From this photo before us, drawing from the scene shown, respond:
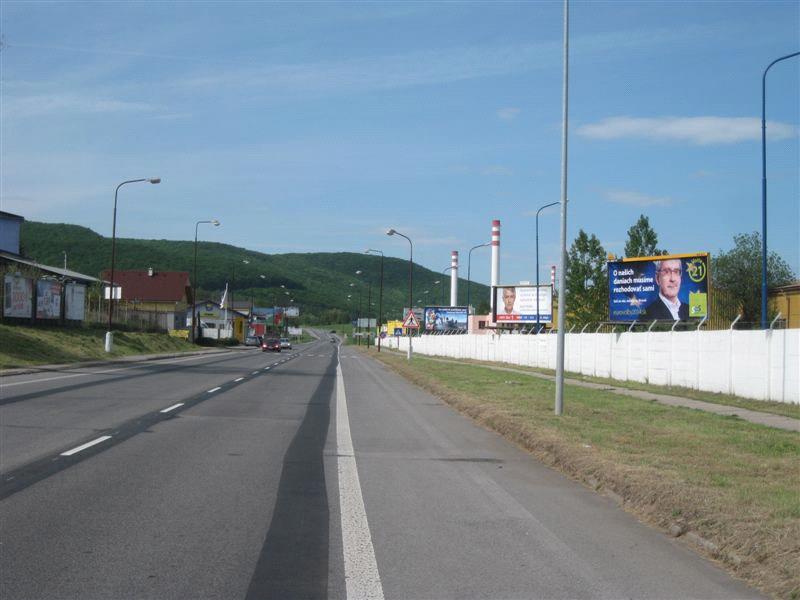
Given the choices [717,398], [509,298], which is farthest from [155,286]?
[717,398]

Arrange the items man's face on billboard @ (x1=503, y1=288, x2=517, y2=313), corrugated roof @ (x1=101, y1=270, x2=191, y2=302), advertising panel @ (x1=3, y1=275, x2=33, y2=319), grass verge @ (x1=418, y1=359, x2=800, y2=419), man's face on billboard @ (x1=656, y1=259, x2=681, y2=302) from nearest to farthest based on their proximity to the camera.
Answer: grass verge @ (x1=418, y1=359, x2=800, y2=419) → man's face on billboard @ (x1=656, y1=259, x2=681, y2=302) → advertising panel @ (x1=3, y1=275, x2=33, y2=319) → man's face on billboard @ (x1=503, y1=288, x2=517, y2=313) → corrugated roof @ (x1=101, y1=270, x2=191, y2=302)

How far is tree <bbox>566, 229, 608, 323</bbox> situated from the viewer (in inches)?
3664

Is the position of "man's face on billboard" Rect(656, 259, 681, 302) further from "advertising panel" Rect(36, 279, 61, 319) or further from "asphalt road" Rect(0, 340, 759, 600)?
"advertising panel" Rect(36, 279, 61, 319)

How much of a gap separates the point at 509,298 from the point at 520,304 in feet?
4.26

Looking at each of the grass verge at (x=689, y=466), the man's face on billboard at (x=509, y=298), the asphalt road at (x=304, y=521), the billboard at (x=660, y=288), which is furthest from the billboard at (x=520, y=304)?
the asphalt road at (x=304, y=521)

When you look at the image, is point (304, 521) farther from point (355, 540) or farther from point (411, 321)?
point (411, 321)

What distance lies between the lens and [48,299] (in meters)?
49.2

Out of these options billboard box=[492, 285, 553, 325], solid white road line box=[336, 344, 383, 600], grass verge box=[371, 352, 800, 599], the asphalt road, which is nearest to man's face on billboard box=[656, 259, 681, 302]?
grass verge box=[371, 352, 800, 599]

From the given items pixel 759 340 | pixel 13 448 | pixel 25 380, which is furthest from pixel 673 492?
pixel 25 380

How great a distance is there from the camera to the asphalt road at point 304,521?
6512 millimetres

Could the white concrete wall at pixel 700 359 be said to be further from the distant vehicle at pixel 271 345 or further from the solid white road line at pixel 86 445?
the distant vehicle at pixel 271 345

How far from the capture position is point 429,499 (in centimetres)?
990

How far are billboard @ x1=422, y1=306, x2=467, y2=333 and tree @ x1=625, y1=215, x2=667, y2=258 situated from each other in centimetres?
2988

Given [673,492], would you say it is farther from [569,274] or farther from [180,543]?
[569,274]
